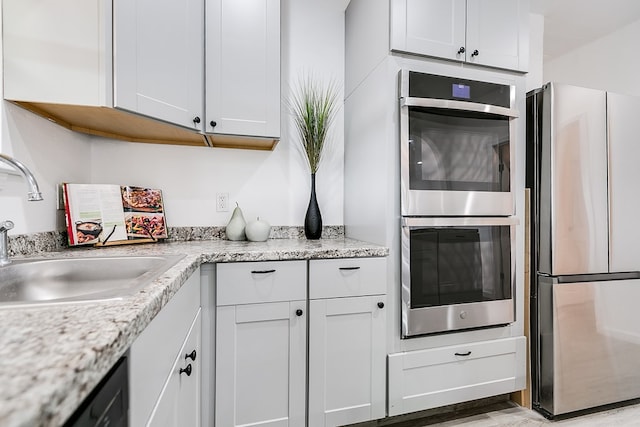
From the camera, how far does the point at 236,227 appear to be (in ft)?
6.20

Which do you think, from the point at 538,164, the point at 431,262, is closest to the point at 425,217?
the point at 431,262

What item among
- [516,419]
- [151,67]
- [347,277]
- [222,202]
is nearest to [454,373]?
[516,419]

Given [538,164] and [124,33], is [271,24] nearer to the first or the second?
[124,33]

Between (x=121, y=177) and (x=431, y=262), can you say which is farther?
(x=121, y=177)

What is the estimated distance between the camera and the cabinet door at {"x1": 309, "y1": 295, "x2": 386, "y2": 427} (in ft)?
5.00

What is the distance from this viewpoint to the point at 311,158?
1.98 meters

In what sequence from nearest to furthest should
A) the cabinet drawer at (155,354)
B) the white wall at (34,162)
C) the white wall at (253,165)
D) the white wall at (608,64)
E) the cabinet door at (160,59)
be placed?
the cabinet drawer at (155,354) < the white wall at (34,162) < the cabinet door at (160,59) < the white wall at (253,165) < the white wall at (608,64)

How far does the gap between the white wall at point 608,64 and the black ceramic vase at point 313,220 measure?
2674 mm

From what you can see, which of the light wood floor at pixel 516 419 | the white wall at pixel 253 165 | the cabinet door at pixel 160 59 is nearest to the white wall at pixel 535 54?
the white wall at pixel 253 165

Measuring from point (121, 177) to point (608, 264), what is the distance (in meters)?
2.86

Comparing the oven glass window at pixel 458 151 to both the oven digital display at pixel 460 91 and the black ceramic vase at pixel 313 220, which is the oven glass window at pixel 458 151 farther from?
the black ceramic vase at pixel 313 220

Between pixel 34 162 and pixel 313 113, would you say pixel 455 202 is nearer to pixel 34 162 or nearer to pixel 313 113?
pixel 313 113

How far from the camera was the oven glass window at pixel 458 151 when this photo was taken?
162cm

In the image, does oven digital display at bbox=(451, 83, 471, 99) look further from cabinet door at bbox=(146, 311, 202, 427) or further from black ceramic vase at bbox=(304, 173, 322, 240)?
cabinet door at bbox=(146, 311, 202, 427)
